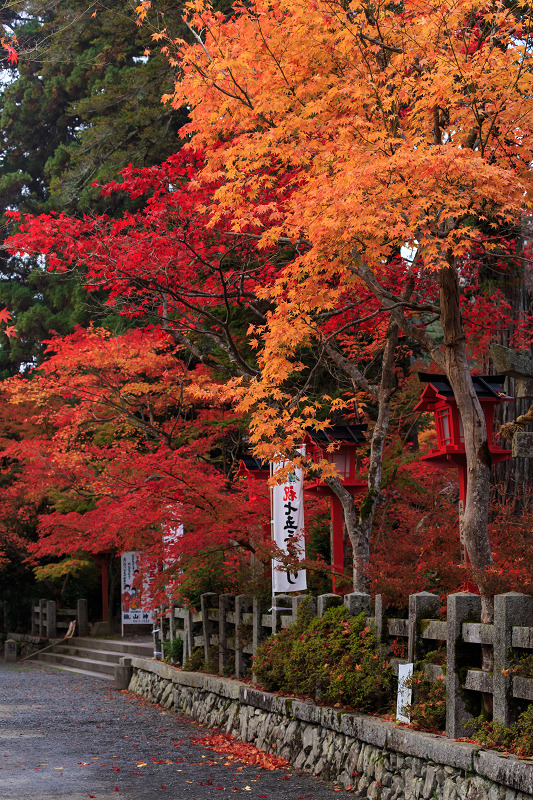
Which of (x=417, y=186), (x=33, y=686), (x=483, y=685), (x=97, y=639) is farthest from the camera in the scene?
(x=97, y=639)

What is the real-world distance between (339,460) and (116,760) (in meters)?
4.48

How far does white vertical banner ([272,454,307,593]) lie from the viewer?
36.2 feet

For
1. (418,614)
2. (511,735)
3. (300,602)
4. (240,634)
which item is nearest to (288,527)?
(300,602)

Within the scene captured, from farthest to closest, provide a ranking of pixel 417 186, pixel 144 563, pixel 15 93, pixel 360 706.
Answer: pixel 15 93
pixel 144 563
pixel 360 706
pixel 417 186

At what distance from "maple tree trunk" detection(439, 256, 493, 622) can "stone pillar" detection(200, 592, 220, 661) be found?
6639 mm

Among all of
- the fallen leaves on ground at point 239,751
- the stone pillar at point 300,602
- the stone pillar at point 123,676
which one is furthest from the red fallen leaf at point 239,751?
the stone pillar at point 123,676

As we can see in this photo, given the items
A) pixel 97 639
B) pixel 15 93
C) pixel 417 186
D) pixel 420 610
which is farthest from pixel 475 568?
pixel 15 93

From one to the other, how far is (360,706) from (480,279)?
7.97 meters

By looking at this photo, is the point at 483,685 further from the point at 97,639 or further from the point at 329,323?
the point at 97,639

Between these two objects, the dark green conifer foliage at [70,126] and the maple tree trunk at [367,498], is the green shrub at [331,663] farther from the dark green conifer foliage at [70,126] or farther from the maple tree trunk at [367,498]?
the dark green conifer foliage at [70,126]

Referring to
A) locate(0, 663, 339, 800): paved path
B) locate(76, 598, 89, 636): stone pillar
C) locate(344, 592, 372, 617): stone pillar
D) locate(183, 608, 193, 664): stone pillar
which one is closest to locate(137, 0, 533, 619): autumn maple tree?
locate(344, 592, 372, 617): stone pillar

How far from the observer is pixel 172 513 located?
498 inches

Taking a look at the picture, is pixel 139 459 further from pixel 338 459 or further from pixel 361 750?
pixel 361 750

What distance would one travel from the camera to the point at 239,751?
1014 cm
